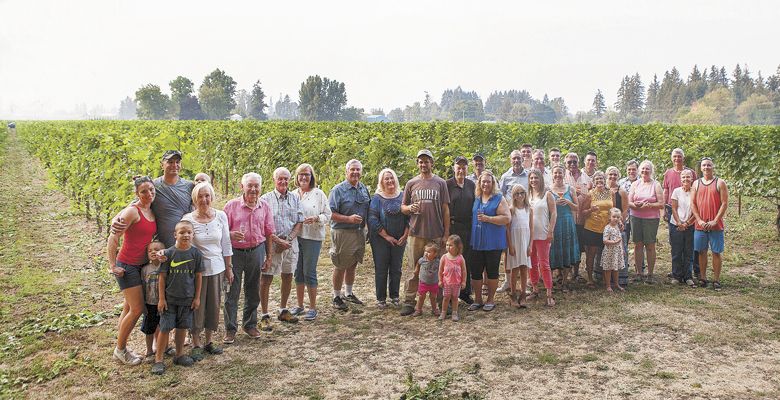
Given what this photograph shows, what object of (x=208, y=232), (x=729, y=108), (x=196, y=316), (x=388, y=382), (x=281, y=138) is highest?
(x=729, y=108)

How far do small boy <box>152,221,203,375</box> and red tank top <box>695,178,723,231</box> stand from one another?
598 cm

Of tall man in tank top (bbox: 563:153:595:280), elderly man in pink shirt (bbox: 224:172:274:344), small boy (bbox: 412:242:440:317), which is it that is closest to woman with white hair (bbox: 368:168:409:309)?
small boy (bbox: 412:242:440:317)

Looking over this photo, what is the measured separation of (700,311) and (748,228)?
20.5 ft

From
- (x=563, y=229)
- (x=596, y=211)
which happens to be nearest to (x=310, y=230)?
(x=563, y=229)

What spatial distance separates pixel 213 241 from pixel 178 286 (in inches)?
18.6

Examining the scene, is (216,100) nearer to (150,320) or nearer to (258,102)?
(258,102)

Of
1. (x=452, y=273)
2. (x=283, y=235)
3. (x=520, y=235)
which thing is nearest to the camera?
(x=283, y=235)

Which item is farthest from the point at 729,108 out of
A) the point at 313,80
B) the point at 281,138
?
the point at 281,138

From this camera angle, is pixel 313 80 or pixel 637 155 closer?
pixel 637 155

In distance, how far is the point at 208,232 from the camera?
509cm

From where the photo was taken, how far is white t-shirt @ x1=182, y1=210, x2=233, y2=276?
507cm

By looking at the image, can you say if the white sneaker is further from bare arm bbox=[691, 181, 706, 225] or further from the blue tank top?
bare arm bbox=[691, 181, 706, 225]

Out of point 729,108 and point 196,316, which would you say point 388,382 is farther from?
point 729,108

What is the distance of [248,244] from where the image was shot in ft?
18.4
